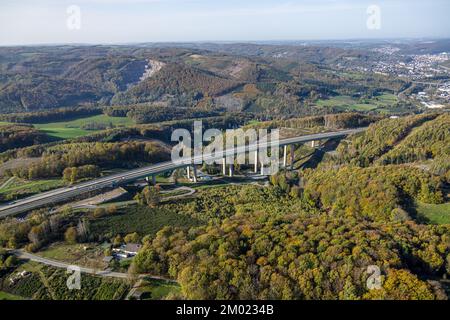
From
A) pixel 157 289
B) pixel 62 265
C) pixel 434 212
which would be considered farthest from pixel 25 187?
pixel 434 212

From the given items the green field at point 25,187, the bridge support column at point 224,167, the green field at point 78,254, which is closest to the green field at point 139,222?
the green field at point 78,254

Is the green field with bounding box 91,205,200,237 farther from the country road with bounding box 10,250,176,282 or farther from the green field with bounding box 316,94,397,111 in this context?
the green field with bounding box 316,94,397,111

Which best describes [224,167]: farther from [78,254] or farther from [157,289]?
[157,289]

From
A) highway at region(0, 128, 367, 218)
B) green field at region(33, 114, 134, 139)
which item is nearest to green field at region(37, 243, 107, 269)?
highway at region(0, 128, 367, 218)
